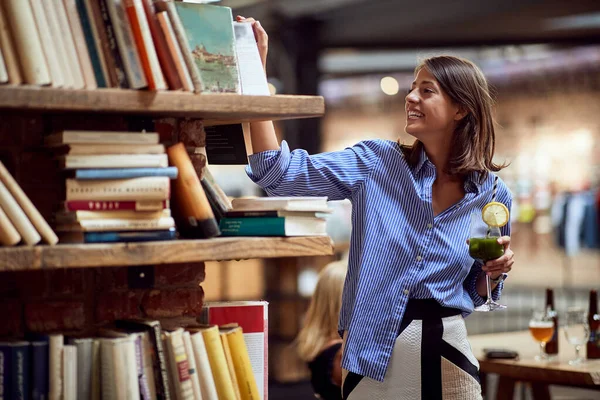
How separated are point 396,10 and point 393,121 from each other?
447cm

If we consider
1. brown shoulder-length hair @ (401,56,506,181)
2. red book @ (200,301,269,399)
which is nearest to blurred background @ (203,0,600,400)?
brown shoulder-length hair @ (401,56,506,181)

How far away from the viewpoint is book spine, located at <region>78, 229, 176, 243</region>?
176cm

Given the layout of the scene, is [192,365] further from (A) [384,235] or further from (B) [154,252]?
(A) [384,235]

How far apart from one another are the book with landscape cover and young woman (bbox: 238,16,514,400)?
1.52ft

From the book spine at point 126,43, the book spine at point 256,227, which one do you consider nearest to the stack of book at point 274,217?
the book spine at point 256,227

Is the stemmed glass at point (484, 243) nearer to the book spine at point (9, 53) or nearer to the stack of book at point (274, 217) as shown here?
the stack of book at point (274, 217)

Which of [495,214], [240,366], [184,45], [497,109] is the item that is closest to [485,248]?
[495,214]

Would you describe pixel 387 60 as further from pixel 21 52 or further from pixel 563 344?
pixel 21 52

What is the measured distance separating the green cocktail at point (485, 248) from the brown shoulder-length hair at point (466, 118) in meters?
0.23

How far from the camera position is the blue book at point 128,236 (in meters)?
1.76

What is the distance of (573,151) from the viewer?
11.7 m

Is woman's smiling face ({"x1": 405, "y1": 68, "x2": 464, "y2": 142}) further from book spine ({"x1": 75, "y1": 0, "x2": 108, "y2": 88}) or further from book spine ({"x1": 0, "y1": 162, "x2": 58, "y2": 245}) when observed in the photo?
book spine ({"x1": 0, "y1": 162, "x2": 58, "y2": 245})

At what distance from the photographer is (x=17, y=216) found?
1.68m

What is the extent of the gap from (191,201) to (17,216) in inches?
14.6
